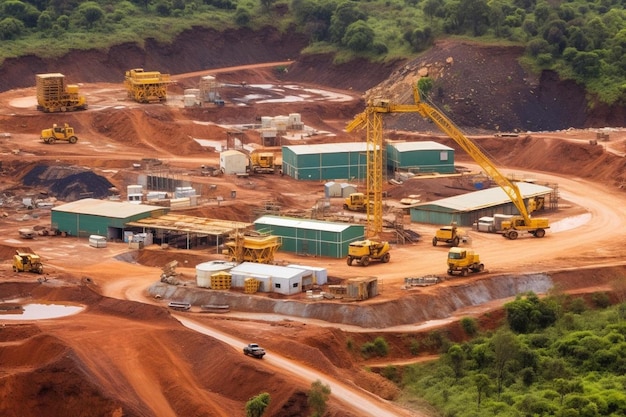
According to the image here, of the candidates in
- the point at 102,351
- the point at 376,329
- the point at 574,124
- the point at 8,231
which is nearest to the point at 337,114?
the point at 574,124

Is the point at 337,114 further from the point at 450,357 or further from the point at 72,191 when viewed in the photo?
the point at 450,357

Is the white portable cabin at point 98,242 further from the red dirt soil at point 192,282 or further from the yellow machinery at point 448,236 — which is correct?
the yellow machinery at point 448,236

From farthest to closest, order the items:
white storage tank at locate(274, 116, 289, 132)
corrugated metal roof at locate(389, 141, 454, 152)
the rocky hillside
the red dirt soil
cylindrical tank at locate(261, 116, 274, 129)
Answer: cylindrical tank at locate(261, 116, 274, 129)
the rocky hillside
white storage tank at locate(274, 116, 289, 132)
corrugated metal roof at locate(389, 141, 454, 152)
the red dirt soil

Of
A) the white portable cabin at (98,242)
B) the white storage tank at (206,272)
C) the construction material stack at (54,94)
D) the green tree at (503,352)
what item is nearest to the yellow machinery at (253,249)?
the white storage tank at (206,272)

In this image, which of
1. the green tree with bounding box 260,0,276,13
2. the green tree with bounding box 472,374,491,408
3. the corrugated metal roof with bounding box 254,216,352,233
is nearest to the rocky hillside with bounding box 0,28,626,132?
the green tree with bounding box 260,0,276,13

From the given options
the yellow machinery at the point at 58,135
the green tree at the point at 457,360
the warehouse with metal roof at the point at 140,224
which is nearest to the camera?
the green tree at the point at 457,360

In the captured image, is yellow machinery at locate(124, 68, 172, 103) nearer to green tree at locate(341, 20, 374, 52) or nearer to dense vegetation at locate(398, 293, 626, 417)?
green tree at locate(341, 20, 374, 52)

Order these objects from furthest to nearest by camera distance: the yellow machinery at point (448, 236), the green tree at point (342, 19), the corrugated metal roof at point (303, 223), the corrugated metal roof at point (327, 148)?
1. the green tree at point (342, 19)
2. the corrugated metal roof at point (327, 148)
3. the yellow machinery at point (448, 236)
4. the corrugated metal roof at point (303, 223)
